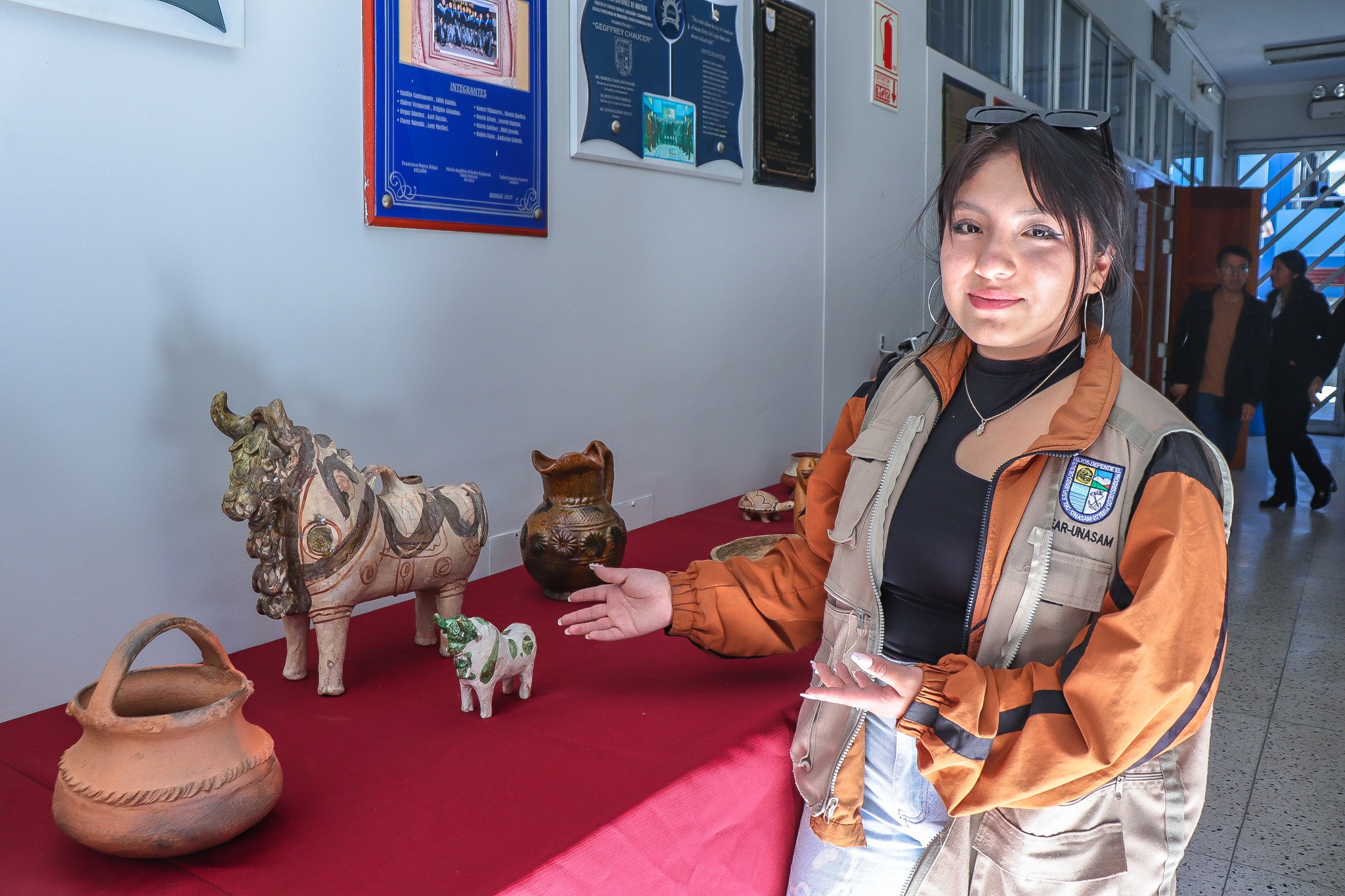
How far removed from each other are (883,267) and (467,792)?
3083 millimetres

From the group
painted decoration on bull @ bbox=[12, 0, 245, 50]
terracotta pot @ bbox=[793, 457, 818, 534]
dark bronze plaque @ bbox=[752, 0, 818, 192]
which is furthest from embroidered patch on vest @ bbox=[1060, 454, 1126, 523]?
dark bronze plaque @ bbox=[752, 0, 818, 192]

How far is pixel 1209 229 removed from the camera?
7449 mm

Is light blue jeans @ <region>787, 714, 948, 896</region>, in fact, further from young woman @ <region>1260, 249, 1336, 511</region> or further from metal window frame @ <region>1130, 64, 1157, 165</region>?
metal window frame @ <region>1130, 64, 1157, 165</region>

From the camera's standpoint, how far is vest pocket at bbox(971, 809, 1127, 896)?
1123mm

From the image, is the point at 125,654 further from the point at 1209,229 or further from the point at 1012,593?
the point at 1209,229

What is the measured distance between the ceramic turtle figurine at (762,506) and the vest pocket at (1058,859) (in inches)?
58.8

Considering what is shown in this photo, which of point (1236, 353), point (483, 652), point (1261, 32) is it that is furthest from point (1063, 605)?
point (1261, 32)

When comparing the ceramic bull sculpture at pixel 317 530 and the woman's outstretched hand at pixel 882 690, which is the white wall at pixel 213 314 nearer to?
the ceramic bull sculpture at pixel 317 530

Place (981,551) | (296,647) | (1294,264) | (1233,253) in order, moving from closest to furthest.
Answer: (981,551) → (296,647) → (1233,253) → (1294,264)

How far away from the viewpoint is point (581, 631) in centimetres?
146

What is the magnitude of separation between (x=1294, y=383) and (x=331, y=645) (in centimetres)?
643

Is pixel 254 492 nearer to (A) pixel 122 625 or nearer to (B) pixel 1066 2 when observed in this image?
(A) pixel 122 625

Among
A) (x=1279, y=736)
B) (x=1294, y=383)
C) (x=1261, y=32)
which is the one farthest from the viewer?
(x=1261, y=32)

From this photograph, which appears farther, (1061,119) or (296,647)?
(296,647)
